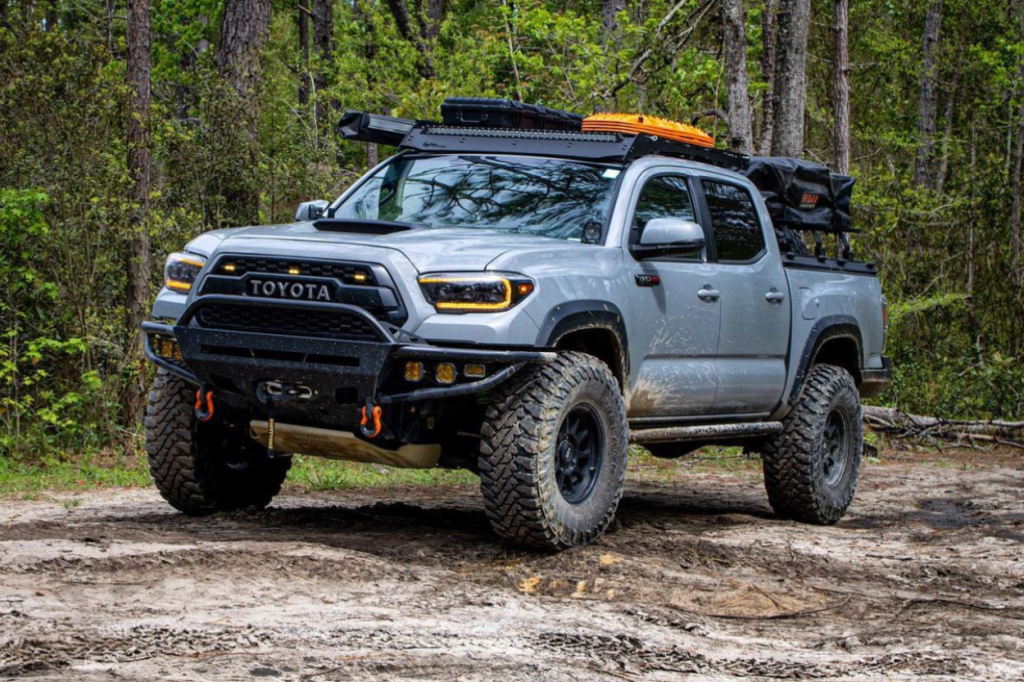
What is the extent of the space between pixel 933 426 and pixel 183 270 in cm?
1057

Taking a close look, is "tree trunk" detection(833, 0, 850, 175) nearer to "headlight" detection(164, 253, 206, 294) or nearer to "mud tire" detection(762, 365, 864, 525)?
"mud tire" detection(762, 365, 864, 525)

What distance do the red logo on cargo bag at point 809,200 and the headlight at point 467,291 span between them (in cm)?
439

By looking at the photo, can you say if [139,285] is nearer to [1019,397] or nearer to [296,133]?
[296,133]

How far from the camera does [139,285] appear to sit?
12.7 m

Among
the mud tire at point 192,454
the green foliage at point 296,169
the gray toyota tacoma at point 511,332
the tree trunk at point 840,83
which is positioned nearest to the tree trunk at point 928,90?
the green foliage at point 296,169

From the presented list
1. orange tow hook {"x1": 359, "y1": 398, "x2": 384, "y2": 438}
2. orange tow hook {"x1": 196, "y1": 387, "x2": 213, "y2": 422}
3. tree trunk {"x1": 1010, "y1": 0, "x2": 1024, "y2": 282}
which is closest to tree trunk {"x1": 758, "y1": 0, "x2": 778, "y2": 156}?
tree trunk {"x1": 1010, "y1": 0, "x2": 1024, "y2": 282}

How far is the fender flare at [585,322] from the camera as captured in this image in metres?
6.51

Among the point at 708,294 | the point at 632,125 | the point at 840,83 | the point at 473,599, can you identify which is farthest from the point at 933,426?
the point at 473,599

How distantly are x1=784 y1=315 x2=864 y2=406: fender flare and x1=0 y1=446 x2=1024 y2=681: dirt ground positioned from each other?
1.00m

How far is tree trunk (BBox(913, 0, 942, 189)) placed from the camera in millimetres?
27016

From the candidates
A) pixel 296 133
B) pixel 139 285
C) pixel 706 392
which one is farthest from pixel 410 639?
pixel 296 133

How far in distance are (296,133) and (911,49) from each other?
18.0m

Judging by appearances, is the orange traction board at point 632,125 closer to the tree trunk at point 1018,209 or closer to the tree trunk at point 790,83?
the tree trunk at point 790,83

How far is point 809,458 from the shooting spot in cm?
898
